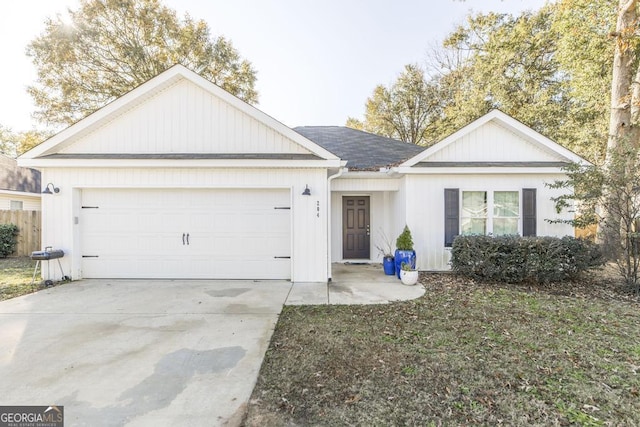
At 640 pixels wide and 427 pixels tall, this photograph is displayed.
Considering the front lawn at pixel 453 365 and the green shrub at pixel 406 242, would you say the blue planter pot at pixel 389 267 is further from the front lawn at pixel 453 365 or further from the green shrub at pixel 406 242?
the front lawn at pixel 453 365

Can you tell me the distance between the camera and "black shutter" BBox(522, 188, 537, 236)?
25.6 ft

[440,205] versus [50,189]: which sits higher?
[50,189]

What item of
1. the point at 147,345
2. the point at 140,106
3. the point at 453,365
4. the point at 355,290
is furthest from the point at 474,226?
the point at 140,106

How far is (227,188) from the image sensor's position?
23.7ft

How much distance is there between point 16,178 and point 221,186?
1469 centimetres

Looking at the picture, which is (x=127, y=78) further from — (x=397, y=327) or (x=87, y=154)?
(x=397, y=327)

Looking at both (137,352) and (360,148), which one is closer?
(137,352)

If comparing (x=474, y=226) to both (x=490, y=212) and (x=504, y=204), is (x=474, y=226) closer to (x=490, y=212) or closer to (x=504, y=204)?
(x=490, y=212)

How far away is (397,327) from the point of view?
4359 millimetres

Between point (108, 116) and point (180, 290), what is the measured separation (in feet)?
15.1

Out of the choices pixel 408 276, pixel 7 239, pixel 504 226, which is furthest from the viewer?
pixel 7 239

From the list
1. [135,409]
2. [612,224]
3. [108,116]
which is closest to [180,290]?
[135,409]

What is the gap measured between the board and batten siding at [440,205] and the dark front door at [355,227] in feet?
6.40

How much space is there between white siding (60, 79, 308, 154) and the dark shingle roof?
2.21 meters
